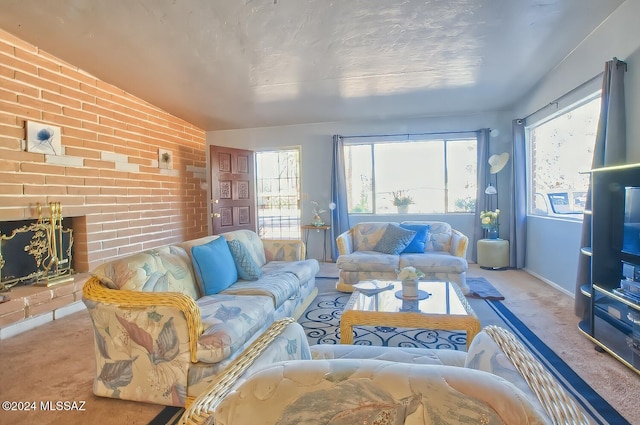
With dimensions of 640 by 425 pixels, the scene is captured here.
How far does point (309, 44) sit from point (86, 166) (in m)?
2.60

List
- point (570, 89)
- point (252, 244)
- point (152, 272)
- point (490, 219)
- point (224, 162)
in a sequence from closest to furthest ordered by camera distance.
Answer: point (152, 272)
point (252, 244)
point (570, 89)
point (490, 219)
point (224, 162)

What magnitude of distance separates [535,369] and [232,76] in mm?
3683

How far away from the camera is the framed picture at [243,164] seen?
5590 millimetres

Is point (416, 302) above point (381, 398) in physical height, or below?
below

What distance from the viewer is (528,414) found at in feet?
1.73

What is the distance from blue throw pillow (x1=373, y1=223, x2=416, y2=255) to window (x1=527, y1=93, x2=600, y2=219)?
1.69 metres

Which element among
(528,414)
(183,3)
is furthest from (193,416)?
(183,3)

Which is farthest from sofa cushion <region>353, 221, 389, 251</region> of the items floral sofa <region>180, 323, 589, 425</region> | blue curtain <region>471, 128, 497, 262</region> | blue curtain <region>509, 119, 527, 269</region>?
floral sofa <region>180, 323, 589, 425</region>

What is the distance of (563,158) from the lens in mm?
3965

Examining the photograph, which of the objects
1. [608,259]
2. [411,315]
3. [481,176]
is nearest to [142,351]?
[411,315]

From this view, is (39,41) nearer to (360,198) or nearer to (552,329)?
(360,198)

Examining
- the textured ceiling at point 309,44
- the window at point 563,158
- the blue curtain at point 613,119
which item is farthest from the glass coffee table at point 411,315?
the window at point 563,158

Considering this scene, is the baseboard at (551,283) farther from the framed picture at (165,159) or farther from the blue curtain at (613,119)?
the framed picture at (165,159)

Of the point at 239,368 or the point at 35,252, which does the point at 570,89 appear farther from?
the point at 35,252
